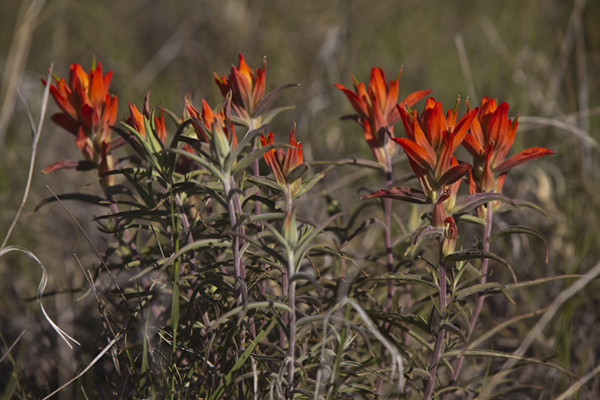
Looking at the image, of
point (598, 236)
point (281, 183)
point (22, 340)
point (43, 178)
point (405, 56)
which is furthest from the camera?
point (405, 56)

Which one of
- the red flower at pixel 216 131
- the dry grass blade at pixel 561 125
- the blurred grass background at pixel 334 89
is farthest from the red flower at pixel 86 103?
the dry grass blade at pixel 561 125

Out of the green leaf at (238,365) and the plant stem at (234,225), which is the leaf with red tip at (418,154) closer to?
the plant stem at (234,225)

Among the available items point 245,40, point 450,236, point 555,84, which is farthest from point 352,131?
point 450,236

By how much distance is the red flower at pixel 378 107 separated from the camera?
50.1 inches

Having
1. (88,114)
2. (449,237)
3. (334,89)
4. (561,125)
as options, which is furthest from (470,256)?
(334,89)

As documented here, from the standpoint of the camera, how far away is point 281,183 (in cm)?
112

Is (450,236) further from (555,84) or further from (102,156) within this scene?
(555,84)

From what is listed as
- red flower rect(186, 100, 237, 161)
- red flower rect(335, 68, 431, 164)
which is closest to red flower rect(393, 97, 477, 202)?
red flower rect(335, 68, 431, 164)

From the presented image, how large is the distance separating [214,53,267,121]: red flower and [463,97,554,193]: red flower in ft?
1.76

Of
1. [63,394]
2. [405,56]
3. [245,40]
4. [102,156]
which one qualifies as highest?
[245,40]

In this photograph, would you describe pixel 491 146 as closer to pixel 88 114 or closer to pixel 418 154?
pixel 418 154

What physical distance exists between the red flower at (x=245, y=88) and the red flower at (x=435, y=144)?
0.40 m

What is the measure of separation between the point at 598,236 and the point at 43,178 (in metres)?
3.03

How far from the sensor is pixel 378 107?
1.28 meters
